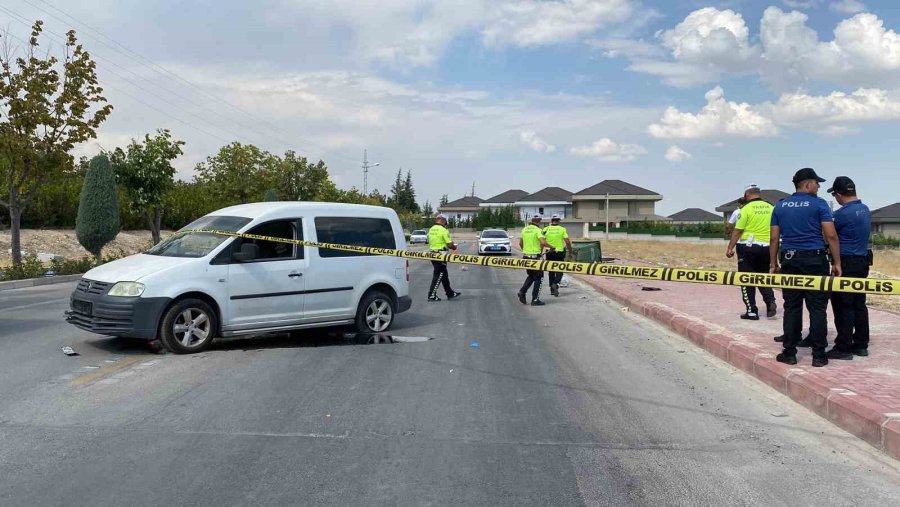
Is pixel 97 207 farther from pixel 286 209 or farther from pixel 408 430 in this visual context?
pixel 408 430

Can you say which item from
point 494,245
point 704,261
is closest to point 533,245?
point 704,261

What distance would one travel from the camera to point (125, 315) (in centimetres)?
762

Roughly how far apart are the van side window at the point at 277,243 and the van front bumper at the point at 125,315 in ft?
4.11

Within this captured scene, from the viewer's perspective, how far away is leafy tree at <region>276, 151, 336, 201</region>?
42406 mm

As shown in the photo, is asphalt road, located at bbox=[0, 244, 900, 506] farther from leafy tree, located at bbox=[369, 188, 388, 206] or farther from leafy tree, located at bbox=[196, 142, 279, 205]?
leafy tree, located at bbox=[369, 188, 388, 206]

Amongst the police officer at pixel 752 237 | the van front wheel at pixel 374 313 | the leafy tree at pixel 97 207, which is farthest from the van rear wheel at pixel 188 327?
the leafy tree at pixel 97 207

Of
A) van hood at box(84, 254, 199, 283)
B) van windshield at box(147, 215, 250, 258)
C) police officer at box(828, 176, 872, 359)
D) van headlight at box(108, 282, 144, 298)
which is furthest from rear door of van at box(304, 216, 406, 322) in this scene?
police officer at box(828, 176, 872, 359)

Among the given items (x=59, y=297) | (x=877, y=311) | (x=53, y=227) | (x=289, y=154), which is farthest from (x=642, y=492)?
(x=289, y=154)

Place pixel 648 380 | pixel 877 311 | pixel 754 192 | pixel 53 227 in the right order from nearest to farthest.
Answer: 1. pixel 648 380
2. pixel 754 192
3. pixel 877 311
4. pixel 53 227

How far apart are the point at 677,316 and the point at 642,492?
23.4 ft

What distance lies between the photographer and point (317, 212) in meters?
9.25

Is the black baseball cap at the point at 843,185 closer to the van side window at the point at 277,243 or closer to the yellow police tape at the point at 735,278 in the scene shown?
the yellow police tape at the point at 735,278

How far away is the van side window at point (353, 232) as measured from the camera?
9.24 metres

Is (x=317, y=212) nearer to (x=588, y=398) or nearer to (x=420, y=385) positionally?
(x=420, y=385)
